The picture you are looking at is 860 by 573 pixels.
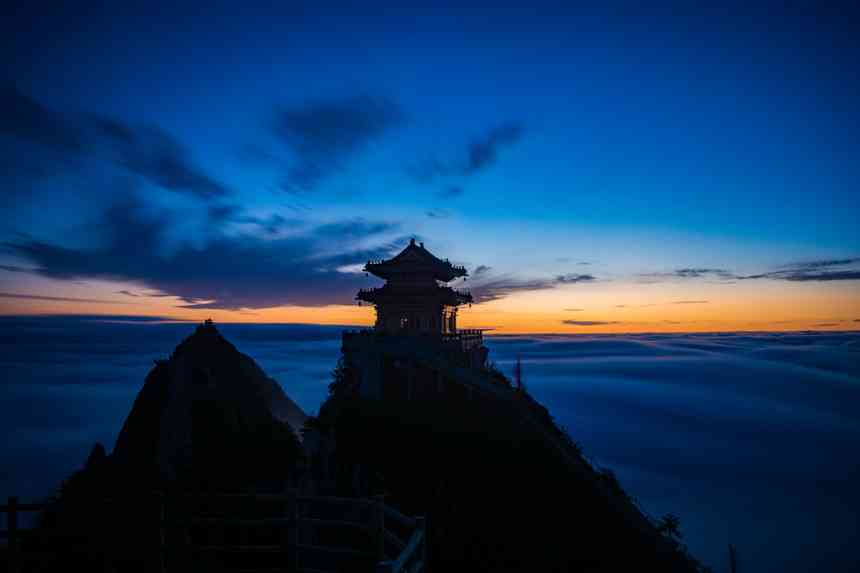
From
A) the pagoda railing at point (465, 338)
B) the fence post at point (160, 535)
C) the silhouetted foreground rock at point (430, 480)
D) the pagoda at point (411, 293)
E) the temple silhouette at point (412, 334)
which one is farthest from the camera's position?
the pagoda at point (411, 293)

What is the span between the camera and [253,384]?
41375 millimetres

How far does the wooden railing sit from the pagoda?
13802mm

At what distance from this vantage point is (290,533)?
307 inches

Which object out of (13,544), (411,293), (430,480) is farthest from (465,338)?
(13,544)

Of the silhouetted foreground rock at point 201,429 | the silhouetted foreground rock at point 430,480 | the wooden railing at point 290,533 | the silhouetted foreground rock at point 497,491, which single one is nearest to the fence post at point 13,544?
the wooden railing at point 290,533

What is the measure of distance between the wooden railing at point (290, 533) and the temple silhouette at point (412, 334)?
7.08 metres

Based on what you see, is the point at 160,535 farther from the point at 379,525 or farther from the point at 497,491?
the point at 497,491

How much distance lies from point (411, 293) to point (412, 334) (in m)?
4.89

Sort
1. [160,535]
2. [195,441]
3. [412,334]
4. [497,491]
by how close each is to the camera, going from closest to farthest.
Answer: [160,535] → [497,491] → [412,334] → [195,441]

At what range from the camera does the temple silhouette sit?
24.4 m

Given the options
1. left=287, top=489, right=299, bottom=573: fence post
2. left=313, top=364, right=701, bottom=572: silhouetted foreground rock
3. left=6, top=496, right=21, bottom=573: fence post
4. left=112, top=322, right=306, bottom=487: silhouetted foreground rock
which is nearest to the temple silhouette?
left=313, top=364, right=701, bottom=572: silhouetted foreground rock

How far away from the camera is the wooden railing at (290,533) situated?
7281mm

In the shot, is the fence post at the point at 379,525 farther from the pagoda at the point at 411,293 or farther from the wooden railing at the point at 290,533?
the pagoda at the point at 411,293

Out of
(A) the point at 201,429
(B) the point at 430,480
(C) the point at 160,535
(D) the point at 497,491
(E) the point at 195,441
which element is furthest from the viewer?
(A) the point at 201,429
